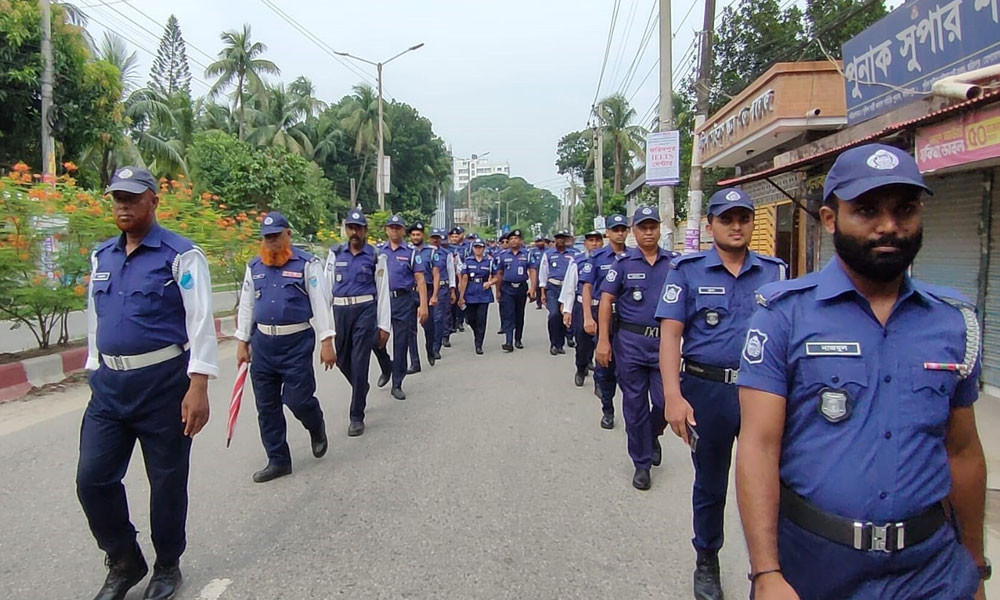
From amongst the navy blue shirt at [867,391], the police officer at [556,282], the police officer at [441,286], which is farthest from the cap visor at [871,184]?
the police officer at [556,282]

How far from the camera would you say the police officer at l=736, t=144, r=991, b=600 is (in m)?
1.64

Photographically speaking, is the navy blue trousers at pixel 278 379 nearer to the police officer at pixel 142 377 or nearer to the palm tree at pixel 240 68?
the police officer at pixel 142 377

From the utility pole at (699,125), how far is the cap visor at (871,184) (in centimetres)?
1010

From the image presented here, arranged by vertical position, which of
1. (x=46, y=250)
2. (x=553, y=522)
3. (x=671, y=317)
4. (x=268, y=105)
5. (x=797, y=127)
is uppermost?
(x=268, y=105)

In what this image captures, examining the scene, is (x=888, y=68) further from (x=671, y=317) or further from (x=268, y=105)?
(x=268, y=105)

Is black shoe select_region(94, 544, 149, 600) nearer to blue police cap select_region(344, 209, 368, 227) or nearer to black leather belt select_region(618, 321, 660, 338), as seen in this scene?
black leather belt select_region(618, 321, 660, 338)

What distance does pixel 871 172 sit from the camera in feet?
5.44

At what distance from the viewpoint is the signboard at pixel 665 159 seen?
11266 millimetres

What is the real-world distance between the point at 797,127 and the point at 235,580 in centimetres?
1028

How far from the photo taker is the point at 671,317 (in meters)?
3.20

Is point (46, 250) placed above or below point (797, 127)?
below


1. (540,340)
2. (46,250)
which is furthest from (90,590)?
(540,340)

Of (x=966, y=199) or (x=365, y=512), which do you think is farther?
(x=966, y=199)

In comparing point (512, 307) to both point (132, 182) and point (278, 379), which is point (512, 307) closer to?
point (278, 379)
